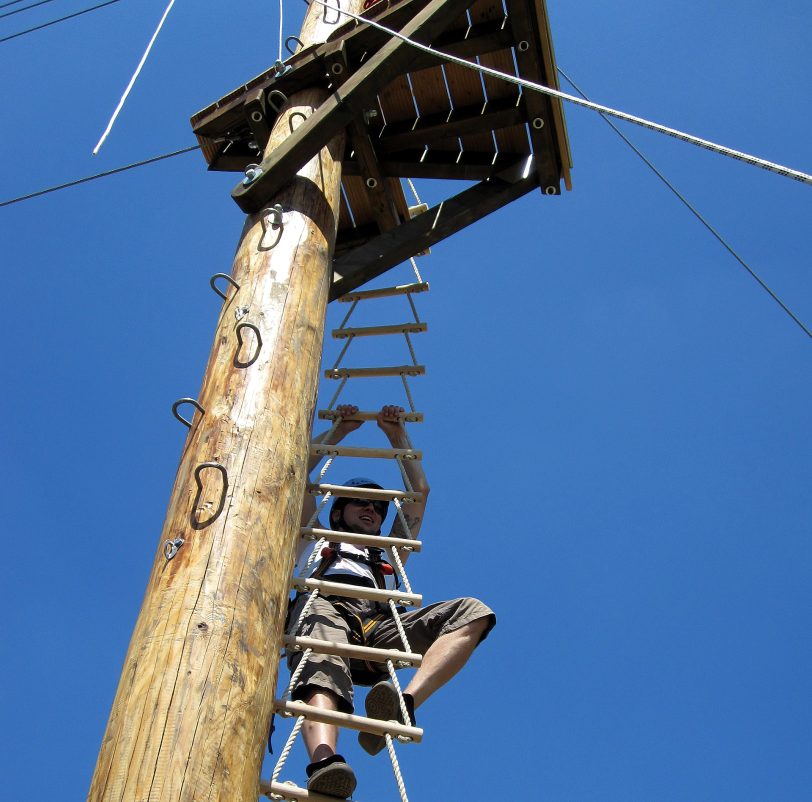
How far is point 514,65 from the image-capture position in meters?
5.36

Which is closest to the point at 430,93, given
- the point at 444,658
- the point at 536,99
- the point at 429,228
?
the point at 536,99

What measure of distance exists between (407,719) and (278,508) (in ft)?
3.93

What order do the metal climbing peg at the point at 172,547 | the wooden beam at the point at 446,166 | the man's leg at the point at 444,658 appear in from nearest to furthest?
the metal climbing peg at the point at 172,547
the man's leg at the point at 444,658
the wooden beam at the point at 446,166

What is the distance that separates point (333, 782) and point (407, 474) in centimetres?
182

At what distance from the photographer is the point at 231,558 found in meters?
2.56

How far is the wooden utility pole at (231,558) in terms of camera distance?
218 centimetres

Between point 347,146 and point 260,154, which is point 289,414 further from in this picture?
point 347,146

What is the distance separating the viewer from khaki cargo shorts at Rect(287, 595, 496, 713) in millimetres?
3984

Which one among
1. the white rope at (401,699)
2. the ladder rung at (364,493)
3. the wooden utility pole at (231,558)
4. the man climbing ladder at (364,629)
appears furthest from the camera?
the ladder rung at (364,493)

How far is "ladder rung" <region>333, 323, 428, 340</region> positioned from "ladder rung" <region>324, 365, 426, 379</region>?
0.96 feet

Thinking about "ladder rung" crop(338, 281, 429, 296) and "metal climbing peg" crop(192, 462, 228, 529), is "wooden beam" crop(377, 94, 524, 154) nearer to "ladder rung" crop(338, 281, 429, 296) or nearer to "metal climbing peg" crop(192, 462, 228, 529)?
"ladder rung" crop(338, 281, 429, 296)

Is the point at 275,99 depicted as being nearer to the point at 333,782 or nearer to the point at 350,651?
the point at 350,651

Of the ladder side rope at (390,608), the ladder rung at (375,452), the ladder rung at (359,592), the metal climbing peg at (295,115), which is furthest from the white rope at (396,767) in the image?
the metal climbing peg at (295,115)

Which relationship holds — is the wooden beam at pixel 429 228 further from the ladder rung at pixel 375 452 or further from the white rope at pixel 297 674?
the white rope at pixel 297 674
